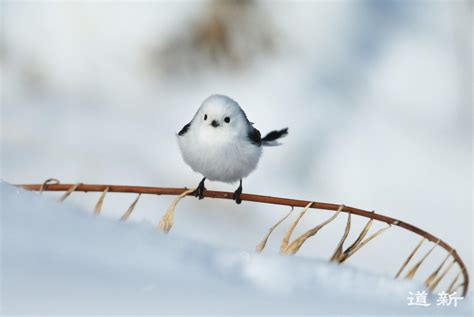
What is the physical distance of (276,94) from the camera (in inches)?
136

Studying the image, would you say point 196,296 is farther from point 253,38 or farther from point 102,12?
point 102,12

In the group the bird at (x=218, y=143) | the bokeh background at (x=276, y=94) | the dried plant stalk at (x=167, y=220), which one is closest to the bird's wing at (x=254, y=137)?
the bird at (x=218, y=143)

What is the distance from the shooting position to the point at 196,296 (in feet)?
2.18

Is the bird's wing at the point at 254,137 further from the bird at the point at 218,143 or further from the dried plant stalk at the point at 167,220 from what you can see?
the dried plant stalk at the point at 167,220

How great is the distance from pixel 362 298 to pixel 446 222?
8.12ft

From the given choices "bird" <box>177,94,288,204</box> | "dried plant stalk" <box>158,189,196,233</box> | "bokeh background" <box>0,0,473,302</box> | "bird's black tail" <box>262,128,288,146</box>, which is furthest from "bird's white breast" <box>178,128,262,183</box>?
"bokeh background" <box>0,0,473,302</box>

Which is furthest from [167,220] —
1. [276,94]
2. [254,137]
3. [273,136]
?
[276,94]

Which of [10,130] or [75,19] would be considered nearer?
[10,130]

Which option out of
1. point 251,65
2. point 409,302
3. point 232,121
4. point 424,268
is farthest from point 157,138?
point 409,302

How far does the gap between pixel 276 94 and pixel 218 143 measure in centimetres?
220

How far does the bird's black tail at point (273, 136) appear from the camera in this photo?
1517mm

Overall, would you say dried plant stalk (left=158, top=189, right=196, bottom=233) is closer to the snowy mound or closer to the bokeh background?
the snowy mound

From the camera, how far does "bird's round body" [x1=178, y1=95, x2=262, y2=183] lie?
1.28 m

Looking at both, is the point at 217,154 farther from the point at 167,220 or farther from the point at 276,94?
the point at 276,94
